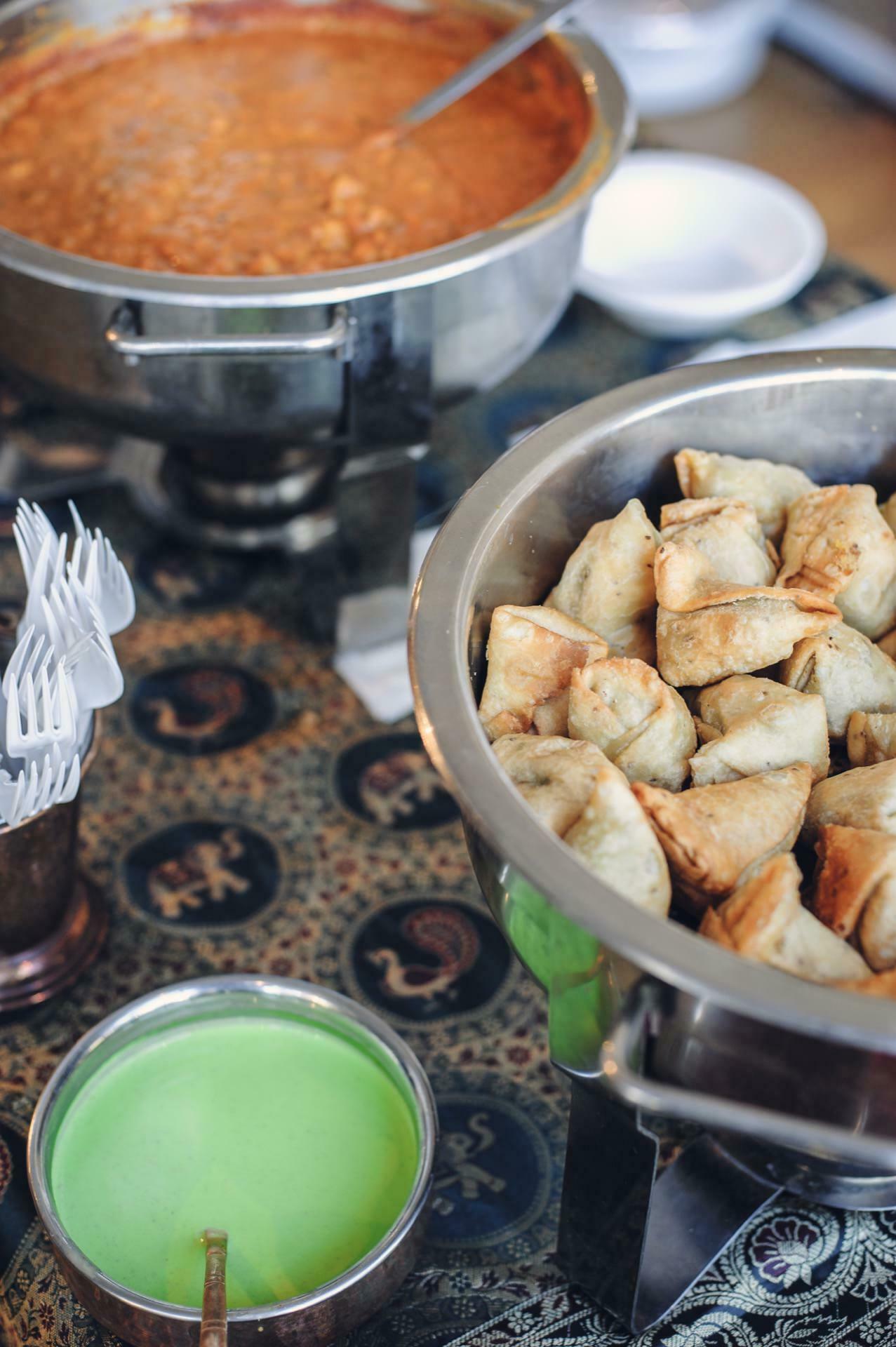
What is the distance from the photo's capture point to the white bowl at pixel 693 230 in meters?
1.99

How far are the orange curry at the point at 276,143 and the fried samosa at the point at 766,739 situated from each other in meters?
0.70

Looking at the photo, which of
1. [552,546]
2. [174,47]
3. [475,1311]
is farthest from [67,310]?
[475,1311]

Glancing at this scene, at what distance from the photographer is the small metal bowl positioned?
0.87 meters

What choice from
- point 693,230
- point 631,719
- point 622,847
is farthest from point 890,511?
point 693,230

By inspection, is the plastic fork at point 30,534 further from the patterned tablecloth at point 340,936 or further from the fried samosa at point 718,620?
the fried samosa at point 718,620

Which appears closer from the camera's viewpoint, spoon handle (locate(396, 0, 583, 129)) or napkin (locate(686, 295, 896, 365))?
spoon handle (locate(396, 0, 583, 129))

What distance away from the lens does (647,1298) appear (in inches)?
38.1

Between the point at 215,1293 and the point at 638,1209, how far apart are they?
294mm

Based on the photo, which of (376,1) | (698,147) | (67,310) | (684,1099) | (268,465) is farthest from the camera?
(698,147)

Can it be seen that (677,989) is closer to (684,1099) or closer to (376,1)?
(684,1099)

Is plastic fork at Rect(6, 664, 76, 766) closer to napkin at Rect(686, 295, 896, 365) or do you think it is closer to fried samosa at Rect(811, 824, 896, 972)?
fried samosa at Rect(811, 824, 896, 972)

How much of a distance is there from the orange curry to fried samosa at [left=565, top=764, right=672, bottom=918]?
79 cm

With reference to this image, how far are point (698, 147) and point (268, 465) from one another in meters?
1.41

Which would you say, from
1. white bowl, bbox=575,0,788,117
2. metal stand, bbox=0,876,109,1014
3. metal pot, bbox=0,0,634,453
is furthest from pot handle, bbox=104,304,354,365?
white bowl, bbox=575,0,788,117
